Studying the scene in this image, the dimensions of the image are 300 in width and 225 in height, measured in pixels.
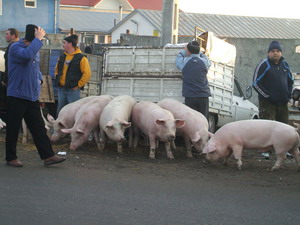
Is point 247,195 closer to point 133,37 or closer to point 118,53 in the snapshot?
point 118,53

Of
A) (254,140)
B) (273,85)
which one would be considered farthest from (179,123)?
(273,85)

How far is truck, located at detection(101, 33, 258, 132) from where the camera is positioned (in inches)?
491

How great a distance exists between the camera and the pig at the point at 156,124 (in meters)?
10.2

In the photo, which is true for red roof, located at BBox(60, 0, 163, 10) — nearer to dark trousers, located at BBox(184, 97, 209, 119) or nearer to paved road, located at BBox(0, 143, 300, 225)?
dark trousers, located at BBox(184, 97, 209, 119)

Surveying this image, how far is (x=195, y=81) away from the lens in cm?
1128

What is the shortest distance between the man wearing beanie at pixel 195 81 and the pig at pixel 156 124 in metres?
0.77

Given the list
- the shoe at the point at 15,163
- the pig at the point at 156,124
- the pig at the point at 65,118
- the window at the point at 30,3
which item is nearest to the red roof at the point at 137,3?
the window at the point at 30,3

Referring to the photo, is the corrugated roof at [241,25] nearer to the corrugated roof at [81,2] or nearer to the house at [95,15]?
the house at [95,15]

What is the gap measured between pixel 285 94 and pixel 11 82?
4.92 metres

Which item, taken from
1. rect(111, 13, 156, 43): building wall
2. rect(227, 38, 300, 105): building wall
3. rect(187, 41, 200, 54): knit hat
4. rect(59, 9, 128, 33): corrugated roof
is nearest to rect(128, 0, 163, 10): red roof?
rect(59, 9, 128, 33): corrugated roof

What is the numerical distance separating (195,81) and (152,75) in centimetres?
157

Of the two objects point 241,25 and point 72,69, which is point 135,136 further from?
point 241,25

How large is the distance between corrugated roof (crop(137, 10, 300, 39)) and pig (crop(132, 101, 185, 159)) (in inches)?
1285

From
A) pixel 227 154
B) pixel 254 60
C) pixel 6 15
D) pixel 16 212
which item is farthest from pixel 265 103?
pixel 6 15
